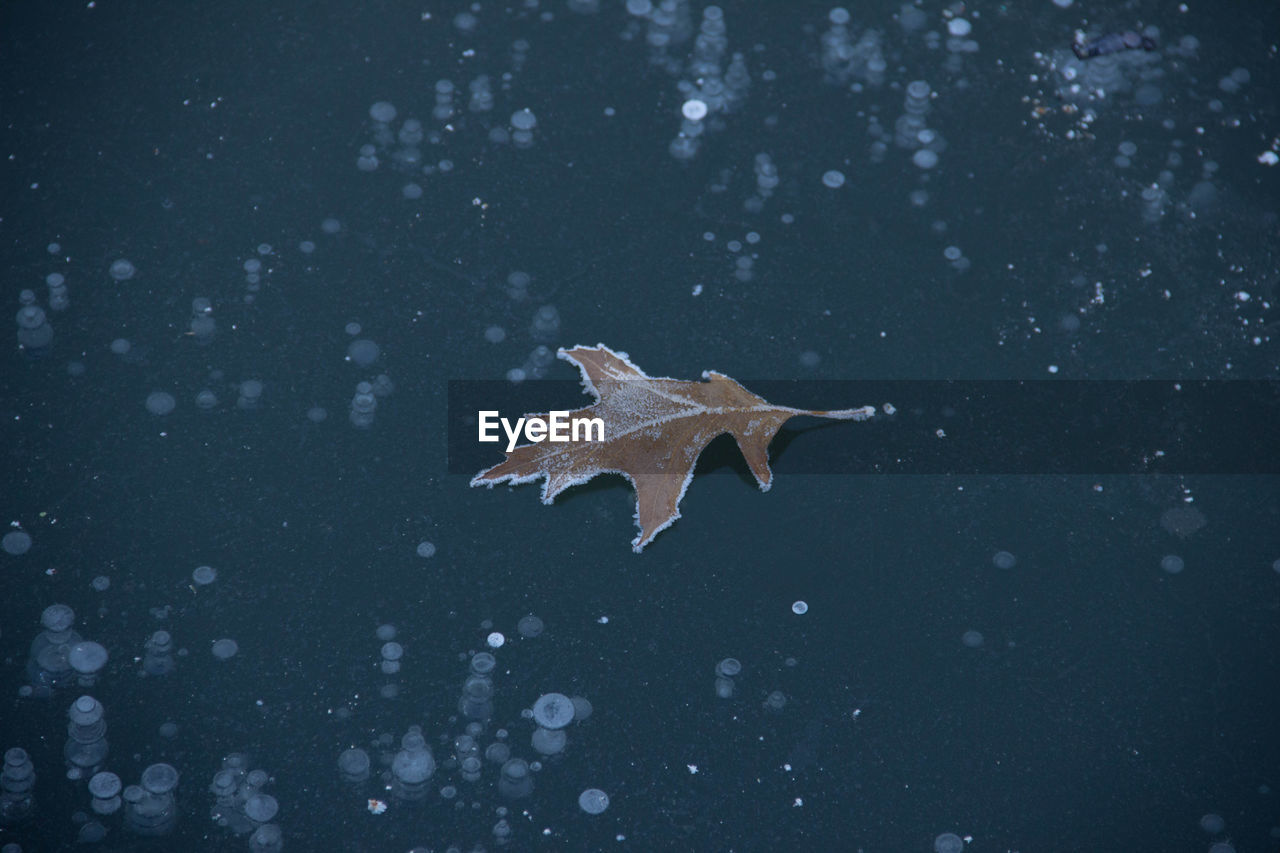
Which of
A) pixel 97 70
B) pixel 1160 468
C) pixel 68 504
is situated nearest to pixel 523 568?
pixel 68 504

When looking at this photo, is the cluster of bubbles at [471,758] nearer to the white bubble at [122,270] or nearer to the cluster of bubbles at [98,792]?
the cluster of bubbles at [98,792]

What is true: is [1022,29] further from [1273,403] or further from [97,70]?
[97,70]

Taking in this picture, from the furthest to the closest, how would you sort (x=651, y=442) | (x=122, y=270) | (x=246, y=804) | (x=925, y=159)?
(x=925, y=159) < (x=122, y=270) < (x=651, y=442) < (x=246, y=804)

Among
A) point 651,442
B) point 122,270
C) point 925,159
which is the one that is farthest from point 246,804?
point 925,159

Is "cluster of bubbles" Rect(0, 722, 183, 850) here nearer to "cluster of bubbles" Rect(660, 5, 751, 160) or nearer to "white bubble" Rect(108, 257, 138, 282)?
"white bubble" Rect(108, 257, 138, 282)

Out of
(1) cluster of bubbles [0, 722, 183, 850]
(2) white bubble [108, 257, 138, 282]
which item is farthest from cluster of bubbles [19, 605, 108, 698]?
(2) white bubble [108, 257, 138, 282]

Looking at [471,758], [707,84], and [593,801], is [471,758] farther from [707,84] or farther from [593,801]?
[707,84]
